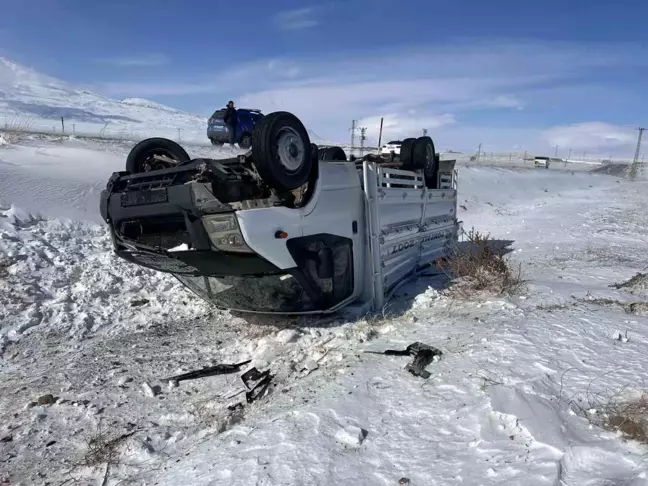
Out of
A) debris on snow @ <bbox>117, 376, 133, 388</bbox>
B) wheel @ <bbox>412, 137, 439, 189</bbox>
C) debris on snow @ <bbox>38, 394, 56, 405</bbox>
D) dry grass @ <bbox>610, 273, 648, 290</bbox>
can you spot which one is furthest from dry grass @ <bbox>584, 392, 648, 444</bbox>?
wheel @ <bbox>412, 137, 439, 189</bbox>

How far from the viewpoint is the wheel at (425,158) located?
7047 mm

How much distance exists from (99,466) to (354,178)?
3505 millimetres

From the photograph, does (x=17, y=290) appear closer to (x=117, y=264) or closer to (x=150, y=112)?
(x=117, y=264)

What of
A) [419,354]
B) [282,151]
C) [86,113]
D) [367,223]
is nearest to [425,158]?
[367,223]

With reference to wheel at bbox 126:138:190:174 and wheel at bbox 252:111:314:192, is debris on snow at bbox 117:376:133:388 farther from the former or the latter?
wheel at bbox 126:138:190:174

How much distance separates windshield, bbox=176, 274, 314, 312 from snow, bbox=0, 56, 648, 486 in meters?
0.29

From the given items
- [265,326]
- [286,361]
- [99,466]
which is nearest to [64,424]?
[99,466]

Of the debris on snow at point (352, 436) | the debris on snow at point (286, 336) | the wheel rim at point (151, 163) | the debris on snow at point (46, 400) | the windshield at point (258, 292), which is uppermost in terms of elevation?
the wheel rim at point (151, 163)

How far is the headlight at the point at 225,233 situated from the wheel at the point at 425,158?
12.5ft

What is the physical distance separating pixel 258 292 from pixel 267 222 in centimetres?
100

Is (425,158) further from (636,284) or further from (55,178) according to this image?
(55,178)

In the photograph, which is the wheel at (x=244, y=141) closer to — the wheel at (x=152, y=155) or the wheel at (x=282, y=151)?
the wheel at (x=152, y=155)

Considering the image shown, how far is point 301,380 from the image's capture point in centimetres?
393

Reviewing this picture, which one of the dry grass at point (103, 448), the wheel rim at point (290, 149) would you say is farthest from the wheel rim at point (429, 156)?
the dry grass at point (103, 448)
